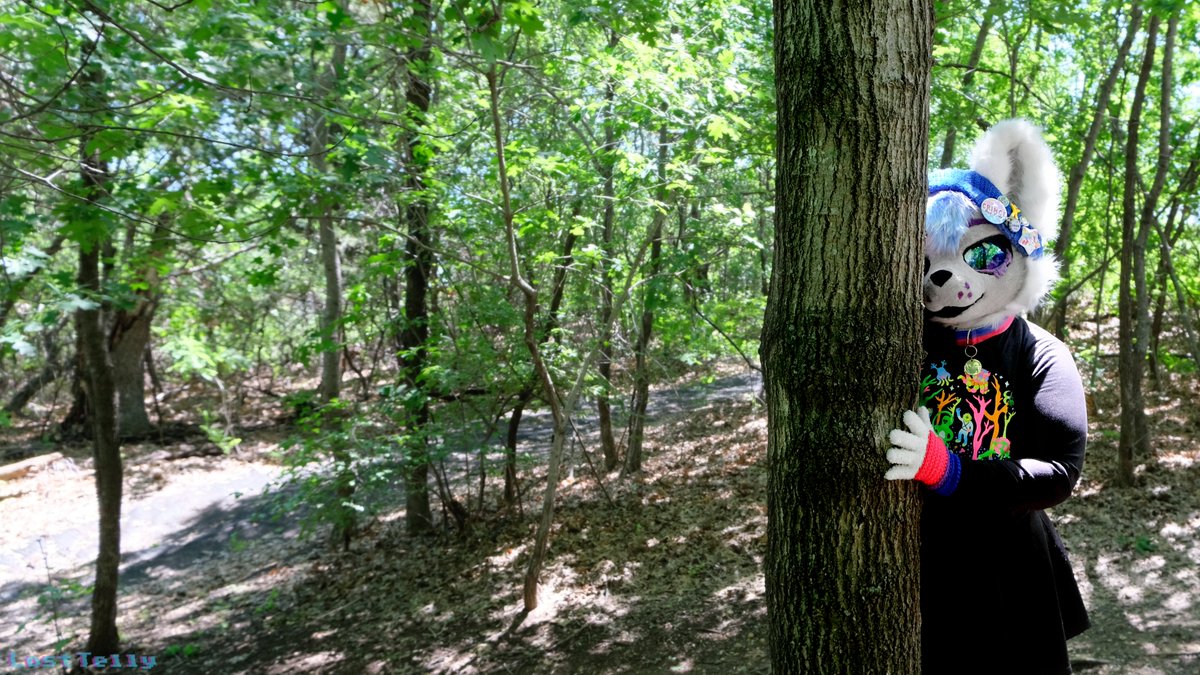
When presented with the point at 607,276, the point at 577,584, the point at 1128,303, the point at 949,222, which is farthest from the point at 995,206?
the point at 1128,303

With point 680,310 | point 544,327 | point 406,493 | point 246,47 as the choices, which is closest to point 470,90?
point 246,47

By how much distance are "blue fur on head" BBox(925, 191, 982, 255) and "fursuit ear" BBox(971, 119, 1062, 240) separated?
0.19 meters

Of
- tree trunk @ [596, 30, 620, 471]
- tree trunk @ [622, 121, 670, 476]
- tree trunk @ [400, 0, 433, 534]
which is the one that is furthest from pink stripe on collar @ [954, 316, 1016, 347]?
tree trunk @ [400, 0, 433, 534]

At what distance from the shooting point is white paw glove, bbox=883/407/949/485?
1307 mm

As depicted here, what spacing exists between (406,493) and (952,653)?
20.8ft

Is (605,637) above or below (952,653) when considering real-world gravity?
below

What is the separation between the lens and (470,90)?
17.5ft

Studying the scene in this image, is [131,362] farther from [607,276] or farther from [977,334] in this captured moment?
[977,334]

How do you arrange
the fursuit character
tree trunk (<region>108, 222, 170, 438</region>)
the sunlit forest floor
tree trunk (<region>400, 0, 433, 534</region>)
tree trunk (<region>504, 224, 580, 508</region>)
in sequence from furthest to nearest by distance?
tree trunk (<region>108, 222, 170, 438</region>)
tree trunk (<region>504, 224, 580, 508</region>)
tree trunk (<region>400, 0, 433, 534</region>)
the sunlit forest floor
the fursuit character

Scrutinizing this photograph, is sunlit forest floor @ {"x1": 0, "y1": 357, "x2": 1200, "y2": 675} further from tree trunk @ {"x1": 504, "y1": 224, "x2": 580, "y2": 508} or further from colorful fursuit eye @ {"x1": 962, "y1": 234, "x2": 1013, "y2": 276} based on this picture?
colorful fursuit eye @ {"x1": 962, "y1": 234, "x2": 1013, "y2": 276}

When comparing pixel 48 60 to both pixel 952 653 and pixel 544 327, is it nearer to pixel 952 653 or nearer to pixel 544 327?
pixel 544 327

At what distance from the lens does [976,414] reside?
1.55m

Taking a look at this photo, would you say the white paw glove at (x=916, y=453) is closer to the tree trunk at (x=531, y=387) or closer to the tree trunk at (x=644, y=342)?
the tree trunk at (x=644, y=342)

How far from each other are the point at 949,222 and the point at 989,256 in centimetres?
12
